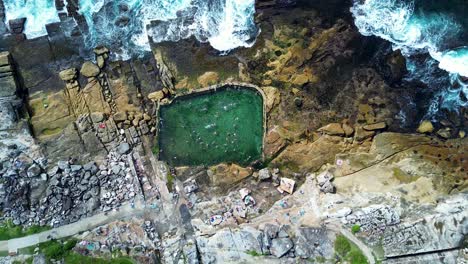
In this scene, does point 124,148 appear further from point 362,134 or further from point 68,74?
point 362,134

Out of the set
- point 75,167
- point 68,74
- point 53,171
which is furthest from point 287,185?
point 68,74

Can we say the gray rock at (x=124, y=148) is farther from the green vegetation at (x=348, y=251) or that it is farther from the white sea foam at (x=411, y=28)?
the white sea foam at (x=411, y=28)

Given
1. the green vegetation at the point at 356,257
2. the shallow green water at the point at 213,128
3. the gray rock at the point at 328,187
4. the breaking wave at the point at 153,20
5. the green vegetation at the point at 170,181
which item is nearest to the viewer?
the green vegetation at the point at 356,257

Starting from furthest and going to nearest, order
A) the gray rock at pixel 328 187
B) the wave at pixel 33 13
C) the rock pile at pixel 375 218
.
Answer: the wave at pixel 33 13 < the gray rock at pixel 328 187 < the rock pile at pixel 375 218

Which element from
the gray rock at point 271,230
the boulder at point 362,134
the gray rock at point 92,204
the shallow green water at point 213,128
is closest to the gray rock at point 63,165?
the gray rock at point 92,204

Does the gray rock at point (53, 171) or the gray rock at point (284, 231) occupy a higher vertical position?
the gray rock at point (53, 171)
